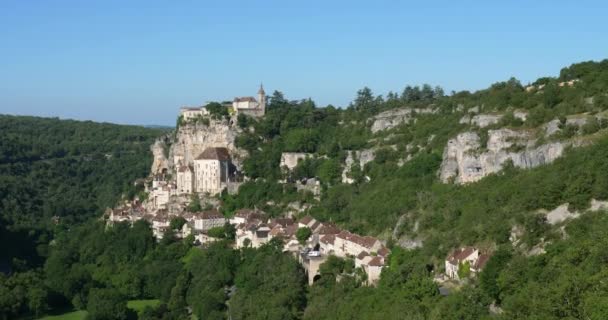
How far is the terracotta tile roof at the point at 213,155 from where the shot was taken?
77.8 m

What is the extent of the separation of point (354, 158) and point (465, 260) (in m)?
30.1

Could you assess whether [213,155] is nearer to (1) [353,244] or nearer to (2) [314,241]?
(2) [314,241]

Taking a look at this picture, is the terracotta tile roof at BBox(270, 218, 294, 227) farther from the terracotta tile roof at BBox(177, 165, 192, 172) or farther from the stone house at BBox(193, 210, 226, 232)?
the terracotta tile roof at BBox(177, 165, 192, 172)

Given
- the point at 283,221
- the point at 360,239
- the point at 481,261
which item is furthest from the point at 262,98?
the point at 481,261

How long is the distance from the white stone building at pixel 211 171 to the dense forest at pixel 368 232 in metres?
2.63

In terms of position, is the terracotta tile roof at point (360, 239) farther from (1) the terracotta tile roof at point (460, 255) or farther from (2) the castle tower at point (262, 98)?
(2) the castle tower at point (262, 98)

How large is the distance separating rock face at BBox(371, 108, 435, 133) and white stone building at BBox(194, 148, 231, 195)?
14.9 m

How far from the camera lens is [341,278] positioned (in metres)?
48.3

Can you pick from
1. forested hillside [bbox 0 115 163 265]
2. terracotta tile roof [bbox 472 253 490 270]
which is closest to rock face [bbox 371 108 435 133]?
forested hillside [bbox 0 115 163 265]

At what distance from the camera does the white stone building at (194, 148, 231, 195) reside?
7750cm

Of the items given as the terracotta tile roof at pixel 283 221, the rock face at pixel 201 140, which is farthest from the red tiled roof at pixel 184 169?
the terracotta tile roof at pixel 283 221

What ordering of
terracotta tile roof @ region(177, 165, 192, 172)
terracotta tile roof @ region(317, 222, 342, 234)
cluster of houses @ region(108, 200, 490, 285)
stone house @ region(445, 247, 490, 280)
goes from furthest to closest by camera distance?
1. terracotta tile roof @ region(177, 165, 192, 172)
2. terracotta tile roof @ region(317, 222, 342, 234)
3. cluster of houses @ region(108, 200, 490, 285)
4. stone house @ region(445, 247, 490, 280)

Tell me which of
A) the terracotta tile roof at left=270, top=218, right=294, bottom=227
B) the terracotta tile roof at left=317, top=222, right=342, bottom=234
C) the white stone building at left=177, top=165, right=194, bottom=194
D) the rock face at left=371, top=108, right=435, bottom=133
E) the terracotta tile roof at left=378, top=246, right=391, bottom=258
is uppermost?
the rock face at left=371, top=108, right=435, bottom=133

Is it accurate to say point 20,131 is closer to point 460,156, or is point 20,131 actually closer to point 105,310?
point 105,310
